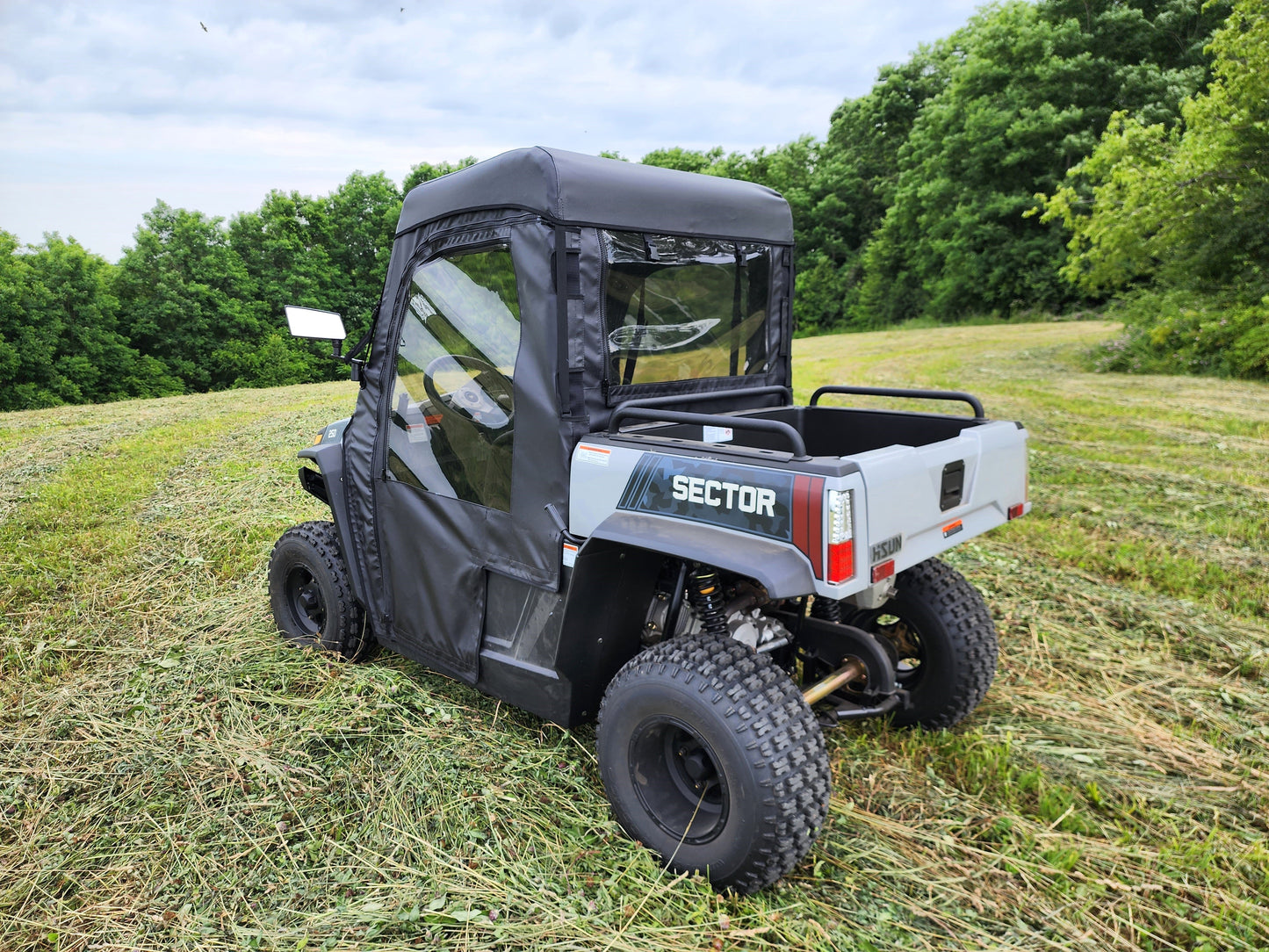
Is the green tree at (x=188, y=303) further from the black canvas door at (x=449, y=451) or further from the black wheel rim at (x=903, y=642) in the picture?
the black wheel rim at (x=903, y=642)

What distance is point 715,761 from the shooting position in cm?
227

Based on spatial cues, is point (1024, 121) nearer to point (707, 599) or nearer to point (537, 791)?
point (707, 599)

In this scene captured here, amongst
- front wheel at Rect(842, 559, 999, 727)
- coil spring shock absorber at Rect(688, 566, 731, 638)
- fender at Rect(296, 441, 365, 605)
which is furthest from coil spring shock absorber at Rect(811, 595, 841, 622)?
fender at Rect(296, 441, 365, 605)

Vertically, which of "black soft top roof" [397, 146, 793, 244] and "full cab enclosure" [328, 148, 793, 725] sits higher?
"black soft top roof" [397, 146, 793, 244]

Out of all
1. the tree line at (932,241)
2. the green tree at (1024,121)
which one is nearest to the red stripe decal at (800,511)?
the tree line at (932,241)

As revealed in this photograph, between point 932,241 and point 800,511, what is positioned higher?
point 932,241

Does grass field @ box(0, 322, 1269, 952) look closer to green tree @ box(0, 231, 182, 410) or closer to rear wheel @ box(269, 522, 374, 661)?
rear wheel @ box(269, 522, 374, 661)

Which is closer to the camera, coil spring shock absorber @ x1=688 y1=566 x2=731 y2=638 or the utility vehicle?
the utility vehicle

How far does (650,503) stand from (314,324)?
1.68 meters

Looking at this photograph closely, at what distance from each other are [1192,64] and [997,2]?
9.62 metres

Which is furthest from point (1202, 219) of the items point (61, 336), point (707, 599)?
point (61, 336)

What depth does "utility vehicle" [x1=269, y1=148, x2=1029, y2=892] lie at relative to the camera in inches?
87.6

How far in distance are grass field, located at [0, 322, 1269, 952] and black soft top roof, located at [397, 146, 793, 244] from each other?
1957 mm

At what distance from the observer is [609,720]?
2.49 meters
